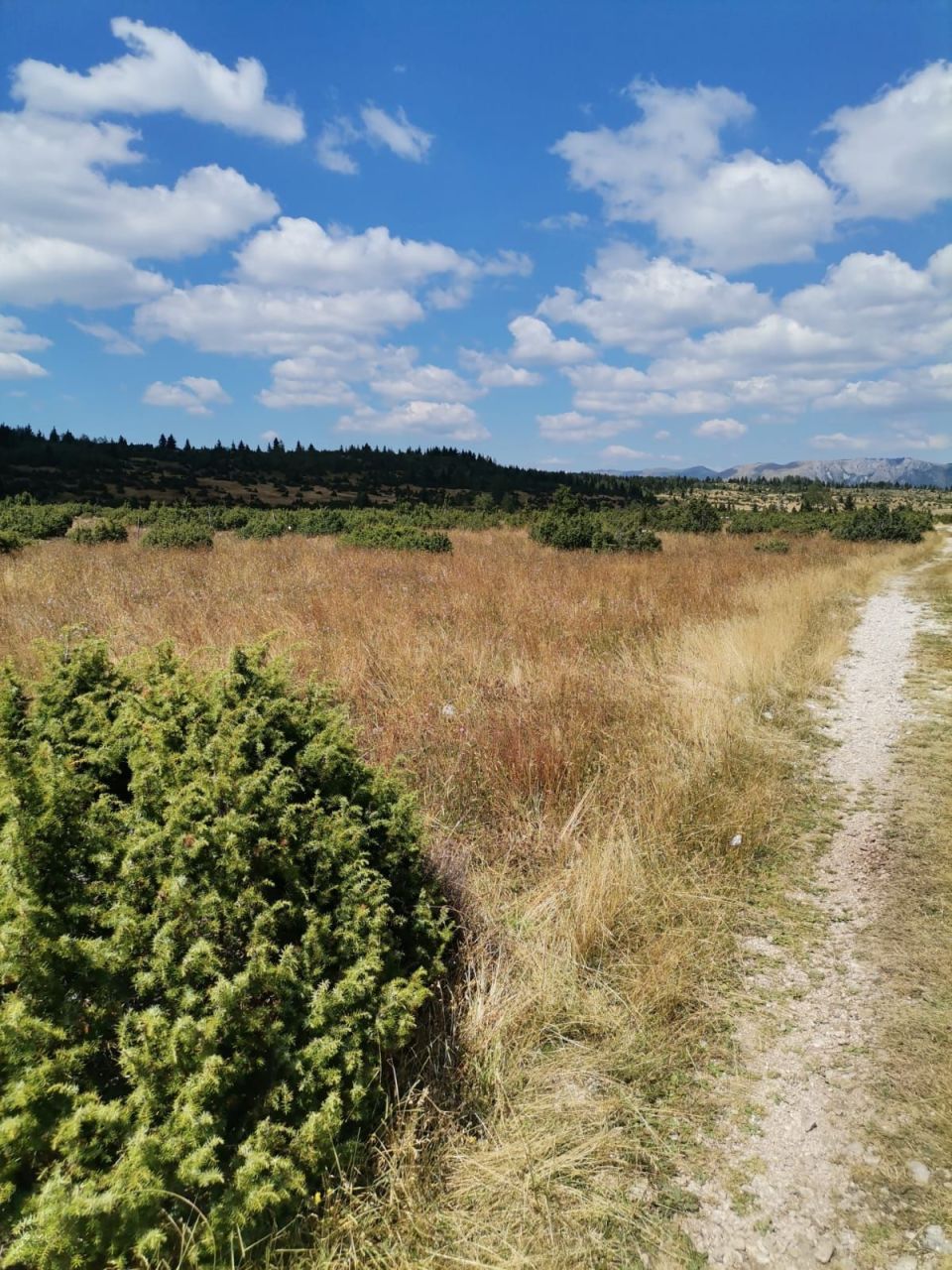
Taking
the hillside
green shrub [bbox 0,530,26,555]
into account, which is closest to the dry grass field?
green shrub [bbox 0,530,26,555]

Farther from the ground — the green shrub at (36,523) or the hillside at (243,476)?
the hillside at (243,476)

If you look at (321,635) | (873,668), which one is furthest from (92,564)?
(873,668)

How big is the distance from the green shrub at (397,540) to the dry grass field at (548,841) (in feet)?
20.1

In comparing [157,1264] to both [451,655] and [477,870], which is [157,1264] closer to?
[477,870]

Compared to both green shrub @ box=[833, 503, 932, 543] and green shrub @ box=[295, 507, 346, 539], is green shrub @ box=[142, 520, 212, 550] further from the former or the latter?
green shrub @ box=[833, 503, 932, 543]

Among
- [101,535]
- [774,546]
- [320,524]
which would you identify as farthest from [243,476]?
[774,546]

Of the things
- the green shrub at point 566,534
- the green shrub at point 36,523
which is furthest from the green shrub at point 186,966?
the green shrub at point 36,523

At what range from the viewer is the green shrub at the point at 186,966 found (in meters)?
1.38

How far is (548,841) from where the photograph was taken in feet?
10.9

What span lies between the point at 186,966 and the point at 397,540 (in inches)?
563

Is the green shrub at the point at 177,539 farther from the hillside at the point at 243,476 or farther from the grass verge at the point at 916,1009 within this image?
the hillside at the point at 243,476

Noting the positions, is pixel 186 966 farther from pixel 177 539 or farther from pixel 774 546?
pixel 774 546

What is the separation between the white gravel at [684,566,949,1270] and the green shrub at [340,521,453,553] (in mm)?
11869

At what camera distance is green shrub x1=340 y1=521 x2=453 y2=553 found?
14.8m
